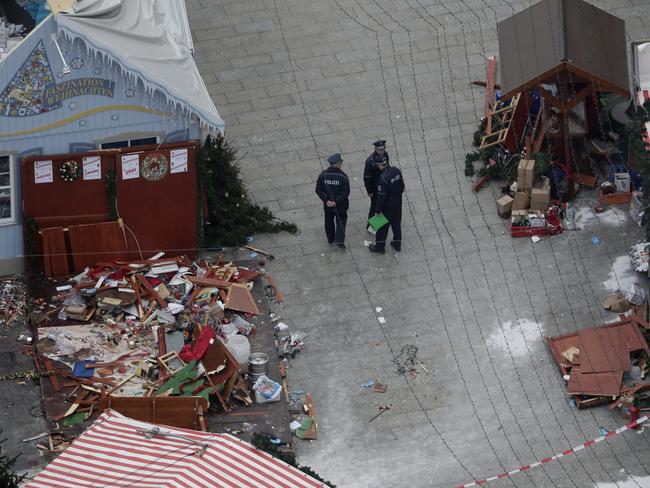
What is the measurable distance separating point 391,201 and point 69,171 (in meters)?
4.99

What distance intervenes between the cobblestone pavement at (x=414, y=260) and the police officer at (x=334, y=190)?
644 millimetres

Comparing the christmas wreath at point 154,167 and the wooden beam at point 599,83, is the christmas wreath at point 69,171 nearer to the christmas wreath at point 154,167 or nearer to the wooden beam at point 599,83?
the christmas wreath at point 154,167

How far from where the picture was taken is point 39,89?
90.6 feet

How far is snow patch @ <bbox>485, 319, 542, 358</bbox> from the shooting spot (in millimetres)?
27000

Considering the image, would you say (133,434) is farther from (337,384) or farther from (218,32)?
(218,32)

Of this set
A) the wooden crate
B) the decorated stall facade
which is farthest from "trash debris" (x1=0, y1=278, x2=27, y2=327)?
the wooden crate

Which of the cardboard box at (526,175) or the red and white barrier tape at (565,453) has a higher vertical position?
the cardboard box at (526,175)

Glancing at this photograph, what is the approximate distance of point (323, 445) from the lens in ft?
83.6

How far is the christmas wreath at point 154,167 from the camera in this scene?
93.1 feet

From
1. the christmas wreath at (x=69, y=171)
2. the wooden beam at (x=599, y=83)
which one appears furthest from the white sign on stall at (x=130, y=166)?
the wooden beam at (x=599, y=83)

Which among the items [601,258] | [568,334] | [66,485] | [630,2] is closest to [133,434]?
[66,485]

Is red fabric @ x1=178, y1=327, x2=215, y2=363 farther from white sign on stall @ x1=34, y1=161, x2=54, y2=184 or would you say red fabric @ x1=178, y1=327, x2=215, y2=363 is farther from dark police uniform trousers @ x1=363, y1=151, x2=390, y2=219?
dark police uniform trousers @ x1=363, y1=151, x2=390, y2=219

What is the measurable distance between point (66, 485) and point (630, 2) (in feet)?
52.9

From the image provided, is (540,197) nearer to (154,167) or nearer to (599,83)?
(599,83)
